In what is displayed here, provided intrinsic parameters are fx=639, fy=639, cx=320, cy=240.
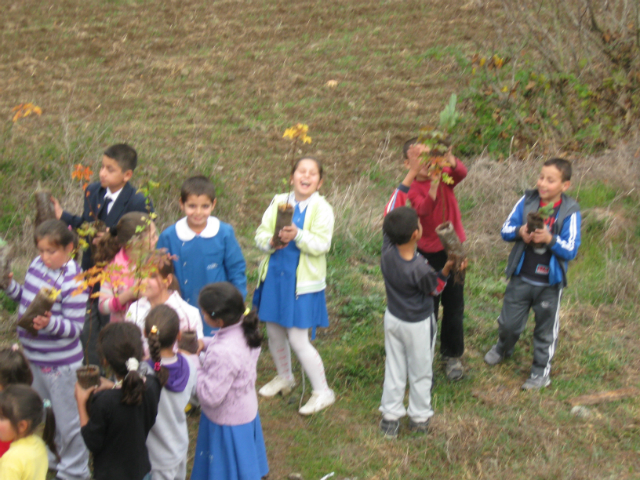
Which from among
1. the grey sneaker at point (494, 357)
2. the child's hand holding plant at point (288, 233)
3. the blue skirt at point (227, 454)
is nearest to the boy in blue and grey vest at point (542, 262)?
the grey sneaker at point (494, 357)

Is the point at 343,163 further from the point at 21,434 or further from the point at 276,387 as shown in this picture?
the point at 21,434

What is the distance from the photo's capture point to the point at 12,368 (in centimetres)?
304

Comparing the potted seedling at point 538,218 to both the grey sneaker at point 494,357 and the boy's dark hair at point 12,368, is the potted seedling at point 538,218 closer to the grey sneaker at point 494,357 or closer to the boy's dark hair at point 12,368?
the grey sneaker at point 494,357

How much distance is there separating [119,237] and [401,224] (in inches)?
64.0

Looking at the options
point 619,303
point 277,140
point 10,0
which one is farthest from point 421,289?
point 10,0

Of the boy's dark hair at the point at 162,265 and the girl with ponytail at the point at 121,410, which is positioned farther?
the boy's dark hair at the point at 162,265

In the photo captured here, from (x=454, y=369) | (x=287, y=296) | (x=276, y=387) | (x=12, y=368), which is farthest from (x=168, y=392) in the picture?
(x=454, y=369)

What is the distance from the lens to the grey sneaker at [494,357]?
4629mm

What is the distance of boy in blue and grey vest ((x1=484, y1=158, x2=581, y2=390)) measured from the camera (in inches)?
160

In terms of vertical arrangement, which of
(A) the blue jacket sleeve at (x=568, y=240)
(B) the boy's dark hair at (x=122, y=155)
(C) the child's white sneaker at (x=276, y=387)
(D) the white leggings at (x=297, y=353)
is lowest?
(C) the child's white sneaker at (x=276, y=387)

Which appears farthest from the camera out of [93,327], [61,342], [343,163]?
[343,163]

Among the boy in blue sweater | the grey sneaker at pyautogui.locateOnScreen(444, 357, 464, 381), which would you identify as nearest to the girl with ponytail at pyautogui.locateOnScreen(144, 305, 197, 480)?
the boy in blue sweater

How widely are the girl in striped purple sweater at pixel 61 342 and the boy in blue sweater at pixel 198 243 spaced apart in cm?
63

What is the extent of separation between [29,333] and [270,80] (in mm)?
8883
